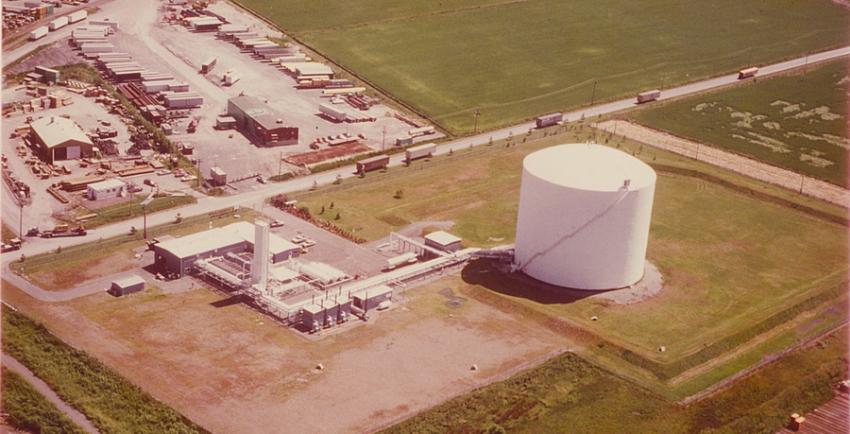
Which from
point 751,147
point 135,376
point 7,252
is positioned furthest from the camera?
point 751,147

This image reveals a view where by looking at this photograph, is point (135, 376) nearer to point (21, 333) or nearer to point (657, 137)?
point (21, 333)

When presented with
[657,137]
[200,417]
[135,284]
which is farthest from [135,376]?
[657,137]

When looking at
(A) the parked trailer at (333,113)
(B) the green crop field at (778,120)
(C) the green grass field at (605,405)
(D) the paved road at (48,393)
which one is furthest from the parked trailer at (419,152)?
(D) the paved road at (48,393)

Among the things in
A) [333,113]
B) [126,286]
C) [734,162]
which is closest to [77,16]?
[333,113]

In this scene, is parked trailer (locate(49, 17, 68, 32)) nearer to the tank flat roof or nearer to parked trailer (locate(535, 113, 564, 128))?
parked trailer (locate(535, 113, 564, 128))

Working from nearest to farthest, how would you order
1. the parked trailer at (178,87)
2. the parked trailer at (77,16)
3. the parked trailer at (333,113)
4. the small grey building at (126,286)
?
1. the small grey building at (126,286)
2. the parked trailer at (333,113)
3. the parked trailer at (178,87)
4. the parked trailer at (77,16)

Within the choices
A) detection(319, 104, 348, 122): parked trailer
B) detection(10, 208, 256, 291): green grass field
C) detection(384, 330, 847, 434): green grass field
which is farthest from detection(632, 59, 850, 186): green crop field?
detection(10, 208, 256, 291): green grass field

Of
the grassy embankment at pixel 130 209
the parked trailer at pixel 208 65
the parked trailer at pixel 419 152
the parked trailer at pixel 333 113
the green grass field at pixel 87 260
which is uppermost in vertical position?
the parked trailer at pixel 208 65

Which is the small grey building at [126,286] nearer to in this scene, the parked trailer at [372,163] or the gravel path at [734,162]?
the parked trailer at [372,163]

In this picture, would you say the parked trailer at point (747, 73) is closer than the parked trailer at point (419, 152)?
No
